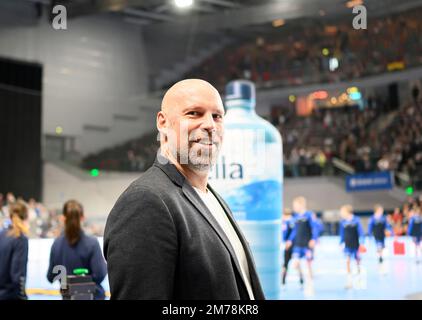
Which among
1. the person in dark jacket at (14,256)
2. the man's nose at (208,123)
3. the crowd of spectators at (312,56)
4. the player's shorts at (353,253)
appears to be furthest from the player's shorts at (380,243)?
the man's nose at (208,123)

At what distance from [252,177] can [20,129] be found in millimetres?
14113

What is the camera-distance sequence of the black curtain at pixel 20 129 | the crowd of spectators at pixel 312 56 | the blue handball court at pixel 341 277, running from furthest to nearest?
the black curtain at pixel 20 129
the crowd of spectators at pixel 312 56
the blue handball court at pixel 341 277

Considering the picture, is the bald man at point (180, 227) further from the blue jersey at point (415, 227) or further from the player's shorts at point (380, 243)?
the blue jersey at point (415, 227)

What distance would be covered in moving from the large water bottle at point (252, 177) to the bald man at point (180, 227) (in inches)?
101

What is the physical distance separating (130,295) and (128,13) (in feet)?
59.7

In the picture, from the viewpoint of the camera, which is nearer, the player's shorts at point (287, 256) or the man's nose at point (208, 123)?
the man's nose at point (208, 123)

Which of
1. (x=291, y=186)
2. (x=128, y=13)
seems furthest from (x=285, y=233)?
(x=128, y=13)

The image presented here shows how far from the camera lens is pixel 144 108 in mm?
16953

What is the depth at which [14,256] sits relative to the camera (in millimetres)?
4195

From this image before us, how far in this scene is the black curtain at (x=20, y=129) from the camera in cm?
1638

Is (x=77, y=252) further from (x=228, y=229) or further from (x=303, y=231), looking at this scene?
(x=303, y=231)

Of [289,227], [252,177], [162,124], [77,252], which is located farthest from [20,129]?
[162,124]

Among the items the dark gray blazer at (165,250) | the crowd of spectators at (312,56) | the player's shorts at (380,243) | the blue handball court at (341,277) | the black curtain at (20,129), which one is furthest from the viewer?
the black curtain at (20,129)

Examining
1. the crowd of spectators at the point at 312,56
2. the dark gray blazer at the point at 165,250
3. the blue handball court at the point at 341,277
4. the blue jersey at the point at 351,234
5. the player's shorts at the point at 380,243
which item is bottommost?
the blue handball court at the point at 341,277
